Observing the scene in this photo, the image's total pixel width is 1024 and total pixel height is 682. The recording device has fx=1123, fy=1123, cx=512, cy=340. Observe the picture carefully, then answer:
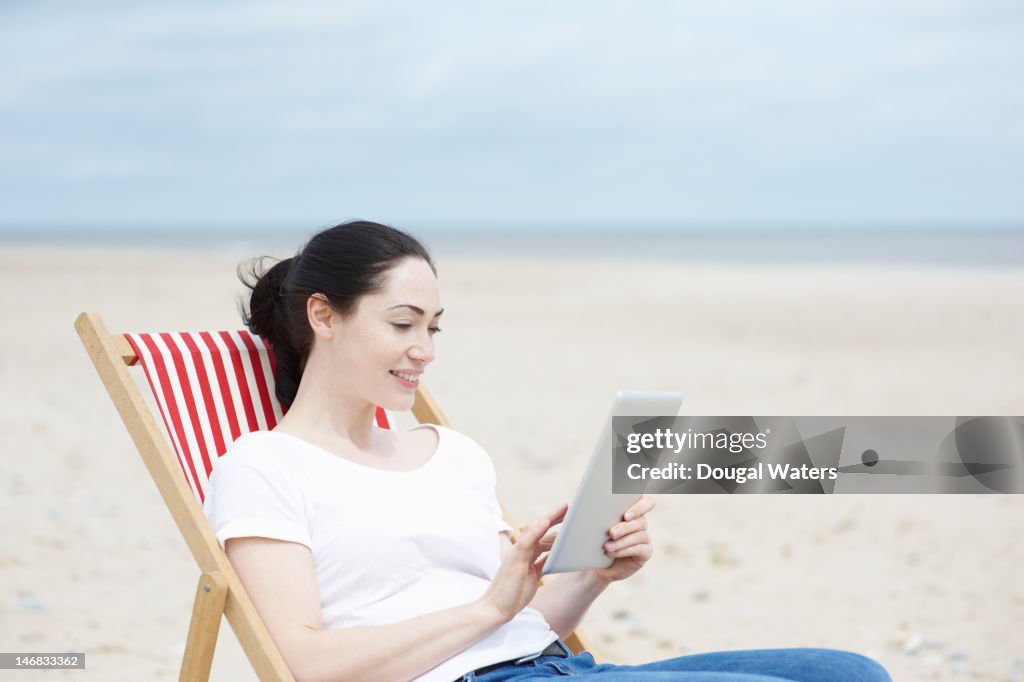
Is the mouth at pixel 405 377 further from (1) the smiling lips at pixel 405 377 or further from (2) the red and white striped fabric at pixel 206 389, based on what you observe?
(2) the red and white striped fabric at pixel 206 389

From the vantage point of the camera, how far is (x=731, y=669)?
2.15 meters

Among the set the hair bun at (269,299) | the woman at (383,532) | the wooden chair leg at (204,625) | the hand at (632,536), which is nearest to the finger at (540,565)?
the woman at (383,532)

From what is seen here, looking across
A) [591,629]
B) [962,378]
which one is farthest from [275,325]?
[962,378]

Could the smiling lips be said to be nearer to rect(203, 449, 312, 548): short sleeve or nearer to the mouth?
the mouth

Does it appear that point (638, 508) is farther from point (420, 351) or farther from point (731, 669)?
point (420, 351)

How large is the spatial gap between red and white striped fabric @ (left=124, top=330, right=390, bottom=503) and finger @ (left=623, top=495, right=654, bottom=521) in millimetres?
1017

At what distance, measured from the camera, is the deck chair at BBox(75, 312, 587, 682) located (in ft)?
6.86

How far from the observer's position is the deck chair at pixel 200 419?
2.09 meters

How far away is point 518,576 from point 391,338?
0.56 m

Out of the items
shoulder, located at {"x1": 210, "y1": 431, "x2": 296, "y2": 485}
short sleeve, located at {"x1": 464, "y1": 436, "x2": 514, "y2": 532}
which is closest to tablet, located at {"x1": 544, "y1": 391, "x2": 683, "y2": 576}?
short sleeve, located at {"x1": 464, "y1": 436, "x2": 514, "y2": 532}

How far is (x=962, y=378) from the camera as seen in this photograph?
1023cm

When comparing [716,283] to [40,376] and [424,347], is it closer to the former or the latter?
[40,376]

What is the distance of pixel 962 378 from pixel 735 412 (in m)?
2.75

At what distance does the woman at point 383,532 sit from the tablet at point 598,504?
38 mm
